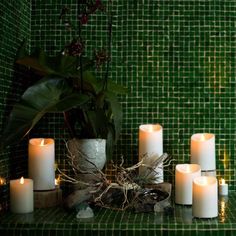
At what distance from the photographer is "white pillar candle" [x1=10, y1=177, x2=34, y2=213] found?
174cm

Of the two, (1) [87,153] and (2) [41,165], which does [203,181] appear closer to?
(1) [87,153]

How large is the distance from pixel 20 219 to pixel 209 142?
2.57 feet

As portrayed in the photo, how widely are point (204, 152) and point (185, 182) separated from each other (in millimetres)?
192

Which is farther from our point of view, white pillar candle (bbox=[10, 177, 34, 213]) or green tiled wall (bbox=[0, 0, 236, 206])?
green tiled wall (bbox=[0, 0, 236, 206])

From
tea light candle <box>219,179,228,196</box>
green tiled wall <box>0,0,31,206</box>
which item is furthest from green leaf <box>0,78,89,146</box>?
tea light candle <box>219,179,228,196</box>

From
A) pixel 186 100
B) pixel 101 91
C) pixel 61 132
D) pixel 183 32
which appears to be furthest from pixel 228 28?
pixel 61 132

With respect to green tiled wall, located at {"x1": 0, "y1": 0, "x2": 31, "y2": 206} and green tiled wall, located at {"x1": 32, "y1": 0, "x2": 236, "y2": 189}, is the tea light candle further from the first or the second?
green tiled wall, located at {"x1": 0, "y1": 0, "x2": 31, "y2": 206}

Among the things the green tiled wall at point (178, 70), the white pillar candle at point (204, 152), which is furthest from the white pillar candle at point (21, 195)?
the white pillar candle at point (204, 152)

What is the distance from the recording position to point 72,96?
174 cm

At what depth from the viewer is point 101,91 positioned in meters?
1.85

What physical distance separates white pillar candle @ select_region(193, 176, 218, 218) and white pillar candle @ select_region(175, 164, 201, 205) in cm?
19

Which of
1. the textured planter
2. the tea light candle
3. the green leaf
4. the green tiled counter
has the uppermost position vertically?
the green leaf

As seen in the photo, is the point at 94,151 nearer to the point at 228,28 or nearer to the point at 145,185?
the point at 145,185

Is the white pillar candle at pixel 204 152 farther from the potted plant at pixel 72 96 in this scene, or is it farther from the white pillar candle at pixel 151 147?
the potted plant at pixel 72 96
